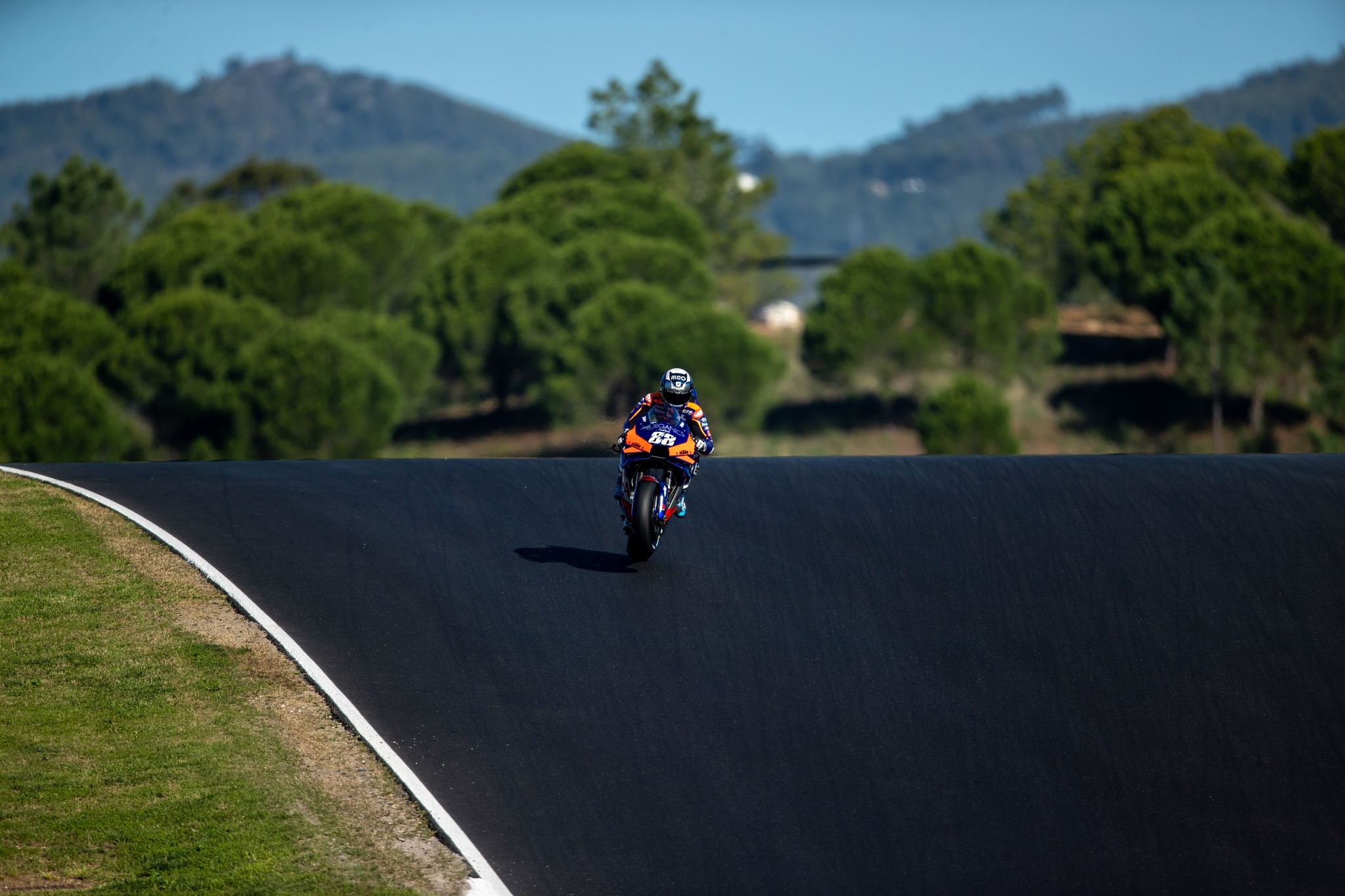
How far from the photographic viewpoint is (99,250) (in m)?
64.2

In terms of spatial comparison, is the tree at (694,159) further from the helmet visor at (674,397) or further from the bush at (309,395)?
the helmet visor at (674,397)

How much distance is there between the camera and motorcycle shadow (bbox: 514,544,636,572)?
12234 mm

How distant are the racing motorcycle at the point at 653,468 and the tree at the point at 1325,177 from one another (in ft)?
194

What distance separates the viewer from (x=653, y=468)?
1195 cm

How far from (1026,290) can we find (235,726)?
49458 mm

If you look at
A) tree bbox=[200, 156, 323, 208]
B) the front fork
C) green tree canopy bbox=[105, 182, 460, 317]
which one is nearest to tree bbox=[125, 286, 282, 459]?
green tree canopy bbox=[105, 182, 460, 317]

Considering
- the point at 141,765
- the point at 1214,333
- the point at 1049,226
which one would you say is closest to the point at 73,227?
the point at 1214,333

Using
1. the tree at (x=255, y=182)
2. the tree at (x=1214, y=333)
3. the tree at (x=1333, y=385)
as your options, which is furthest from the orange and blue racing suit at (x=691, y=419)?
the tree at (x=255, y=182)

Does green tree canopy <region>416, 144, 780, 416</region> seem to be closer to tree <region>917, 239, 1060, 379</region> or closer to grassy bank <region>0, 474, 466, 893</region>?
tree <region>917, 239, 1060, 379</region>

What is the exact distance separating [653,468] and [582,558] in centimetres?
132

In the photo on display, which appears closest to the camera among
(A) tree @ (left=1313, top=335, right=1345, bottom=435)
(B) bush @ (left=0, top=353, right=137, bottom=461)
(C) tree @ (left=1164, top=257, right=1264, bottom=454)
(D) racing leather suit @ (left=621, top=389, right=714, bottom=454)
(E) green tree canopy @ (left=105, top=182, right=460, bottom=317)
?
(D) racing leather suit @ (left=621, top=389, right=714, bottom=454)

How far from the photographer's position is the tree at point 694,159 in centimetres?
8206

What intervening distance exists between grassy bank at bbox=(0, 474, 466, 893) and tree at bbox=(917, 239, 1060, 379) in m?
44.3

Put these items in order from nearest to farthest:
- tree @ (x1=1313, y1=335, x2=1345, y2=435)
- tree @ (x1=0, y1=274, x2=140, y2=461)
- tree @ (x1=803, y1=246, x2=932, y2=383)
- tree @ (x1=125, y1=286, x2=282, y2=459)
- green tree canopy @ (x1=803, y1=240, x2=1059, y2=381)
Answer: tree @ (x1=0, y1=274, x2=140, y2=461), tree @ (x1=1313, y1=335, x2=1345, y2=435), tree @ (x1=125, y1=286, x2=282, y2=459), green tree canopy @ (x1=803, y1=240, x2=1059, y2=381), tree @ (x1=803, y1=246, x2=932, y2=383)
